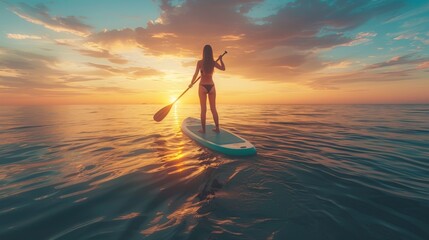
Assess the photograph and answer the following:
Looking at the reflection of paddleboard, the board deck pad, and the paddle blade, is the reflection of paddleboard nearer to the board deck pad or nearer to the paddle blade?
the board deck pad

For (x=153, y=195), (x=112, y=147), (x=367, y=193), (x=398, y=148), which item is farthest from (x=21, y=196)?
(x=398, y=148)

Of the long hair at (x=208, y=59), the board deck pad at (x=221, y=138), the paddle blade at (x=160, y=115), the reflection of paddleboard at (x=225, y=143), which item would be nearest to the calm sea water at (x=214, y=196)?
the reflection of paddleboard at (x=225, y=143)

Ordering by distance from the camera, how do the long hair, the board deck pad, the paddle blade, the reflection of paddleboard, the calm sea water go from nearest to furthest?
the calm sea water < the reflection of paddleboard < the board deck pad < the long hair < the paddle blade

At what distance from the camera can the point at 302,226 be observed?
Result: 226 centimetres

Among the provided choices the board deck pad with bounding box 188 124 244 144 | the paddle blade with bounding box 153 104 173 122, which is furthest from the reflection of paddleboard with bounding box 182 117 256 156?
the paddle blade with bounding box 153 104 173 122

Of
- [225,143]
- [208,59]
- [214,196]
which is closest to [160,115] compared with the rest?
[208,59]

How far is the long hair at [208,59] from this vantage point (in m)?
6.39

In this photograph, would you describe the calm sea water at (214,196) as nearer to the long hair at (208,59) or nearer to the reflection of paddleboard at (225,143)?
the reflection of paddleboard at (225,143)

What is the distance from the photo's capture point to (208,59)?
21.4 ft

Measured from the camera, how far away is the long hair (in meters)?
6.39

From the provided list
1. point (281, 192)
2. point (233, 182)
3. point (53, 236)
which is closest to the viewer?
point (53, 236)

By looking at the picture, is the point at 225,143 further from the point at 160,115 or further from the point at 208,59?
the point at 160,115

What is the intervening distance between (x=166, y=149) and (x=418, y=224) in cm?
564

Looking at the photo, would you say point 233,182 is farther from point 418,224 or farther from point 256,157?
point 418,224
